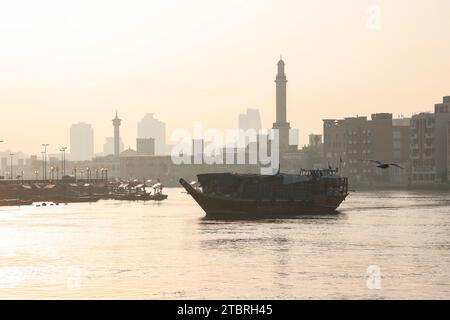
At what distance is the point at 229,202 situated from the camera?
611ft

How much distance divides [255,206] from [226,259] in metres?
89.7

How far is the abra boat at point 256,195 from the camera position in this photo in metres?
186

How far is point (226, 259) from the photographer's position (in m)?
97.0

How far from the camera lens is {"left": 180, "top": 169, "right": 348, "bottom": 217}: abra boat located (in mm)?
186500

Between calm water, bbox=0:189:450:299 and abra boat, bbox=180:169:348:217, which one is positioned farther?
abra boat, bbox=180:169:348:217

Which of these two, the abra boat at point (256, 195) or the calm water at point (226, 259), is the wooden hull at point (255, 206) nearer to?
the abra boat at point (256, 195)

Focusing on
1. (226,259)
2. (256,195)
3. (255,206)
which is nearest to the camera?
(226,259)

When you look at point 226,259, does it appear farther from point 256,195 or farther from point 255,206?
point 256,195

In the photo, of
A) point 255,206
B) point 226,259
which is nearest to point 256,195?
point 255,206

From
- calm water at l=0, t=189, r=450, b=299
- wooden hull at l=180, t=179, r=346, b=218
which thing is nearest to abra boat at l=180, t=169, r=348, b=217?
wooden hull at l=180, t=179, r=346, b=218

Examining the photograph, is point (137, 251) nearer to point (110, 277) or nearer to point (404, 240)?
point (110, 277)

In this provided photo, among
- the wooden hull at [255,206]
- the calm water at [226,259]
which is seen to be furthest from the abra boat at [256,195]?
the calm water at [226,259]

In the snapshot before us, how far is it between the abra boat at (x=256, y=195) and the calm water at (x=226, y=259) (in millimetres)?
21871

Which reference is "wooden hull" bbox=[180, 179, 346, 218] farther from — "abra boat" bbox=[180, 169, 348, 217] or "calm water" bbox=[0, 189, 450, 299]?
"calm water" bbox=[0, 189, 450, 299]
